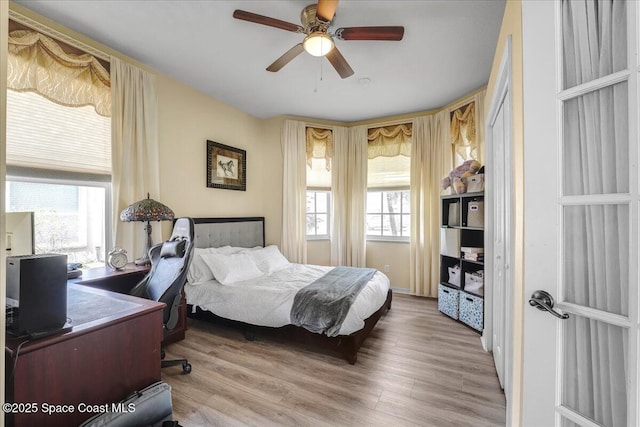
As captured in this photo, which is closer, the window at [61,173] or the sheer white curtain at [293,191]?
the window at [61,173]

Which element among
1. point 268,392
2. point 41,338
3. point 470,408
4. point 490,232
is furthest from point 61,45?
A: point 470,408

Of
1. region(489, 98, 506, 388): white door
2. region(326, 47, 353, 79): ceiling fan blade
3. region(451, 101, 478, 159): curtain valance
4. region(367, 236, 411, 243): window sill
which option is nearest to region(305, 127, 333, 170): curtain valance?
region(367, 236, 411, 243): window sill

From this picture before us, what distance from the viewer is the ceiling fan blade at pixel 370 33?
6.13 feet

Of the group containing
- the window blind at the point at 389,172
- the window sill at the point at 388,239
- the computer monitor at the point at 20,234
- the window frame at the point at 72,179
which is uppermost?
the window blind at the point at 389,172

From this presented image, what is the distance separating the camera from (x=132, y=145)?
105 inches

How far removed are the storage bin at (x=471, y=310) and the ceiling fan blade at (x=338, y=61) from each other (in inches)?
104

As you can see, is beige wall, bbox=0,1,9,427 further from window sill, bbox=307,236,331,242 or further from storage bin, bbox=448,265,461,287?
window sill, bbox=307,236,331,242

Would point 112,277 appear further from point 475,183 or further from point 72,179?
point 475,183

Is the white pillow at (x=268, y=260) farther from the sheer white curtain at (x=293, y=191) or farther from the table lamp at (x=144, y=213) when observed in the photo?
the table lamp at (x=144, y=213)

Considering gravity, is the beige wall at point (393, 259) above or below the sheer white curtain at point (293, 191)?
below

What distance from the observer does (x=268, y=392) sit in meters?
1.88

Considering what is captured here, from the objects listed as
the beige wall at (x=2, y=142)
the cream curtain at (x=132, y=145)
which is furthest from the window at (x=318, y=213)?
the beige wall at (x=2, y=142)

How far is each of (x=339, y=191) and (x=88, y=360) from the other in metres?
3.66

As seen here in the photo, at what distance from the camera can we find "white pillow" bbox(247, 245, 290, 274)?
329cm
